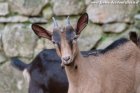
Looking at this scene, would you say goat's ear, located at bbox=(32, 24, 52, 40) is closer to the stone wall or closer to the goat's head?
the goat's head

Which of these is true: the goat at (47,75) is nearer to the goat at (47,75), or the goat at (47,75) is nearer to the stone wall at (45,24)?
the goat at (47,75)

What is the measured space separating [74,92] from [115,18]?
1.26 metres

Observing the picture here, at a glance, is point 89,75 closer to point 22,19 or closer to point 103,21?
point 103,21

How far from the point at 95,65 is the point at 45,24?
4.40 ft

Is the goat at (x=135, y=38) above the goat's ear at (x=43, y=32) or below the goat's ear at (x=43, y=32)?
below

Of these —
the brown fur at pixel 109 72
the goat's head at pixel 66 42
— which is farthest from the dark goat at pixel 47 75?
the goat's head at pixel 66 42

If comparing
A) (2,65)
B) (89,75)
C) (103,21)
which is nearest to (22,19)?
(2,65)

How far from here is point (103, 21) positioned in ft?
13.6

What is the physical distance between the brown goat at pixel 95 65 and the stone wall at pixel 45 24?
793 mm

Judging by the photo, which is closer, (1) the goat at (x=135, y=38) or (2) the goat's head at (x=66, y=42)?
(2) the goat's head at (x=66, y=42)

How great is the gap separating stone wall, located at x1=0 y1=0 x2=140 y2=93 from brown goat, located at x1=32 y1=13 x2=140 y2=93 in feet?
2.60

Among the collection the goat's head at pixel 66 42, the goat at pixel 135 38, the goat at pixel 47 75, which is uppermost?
the goat's head at pixel 66 42

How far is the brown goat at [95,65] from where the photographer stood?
112 inches

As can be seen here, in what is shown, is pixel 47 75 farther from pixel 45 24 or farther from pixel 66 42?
pixel 45 24
